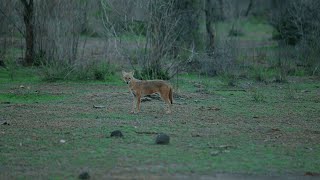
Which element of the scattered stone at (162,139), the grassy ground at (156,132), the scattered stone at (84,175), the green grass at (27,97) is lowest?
the green grass at (27,97)

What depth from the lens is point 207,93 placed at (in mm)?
17156

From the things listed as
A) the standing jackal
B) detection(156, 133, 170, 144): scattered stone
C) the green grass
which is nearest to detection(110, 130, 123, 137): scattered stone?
detection(156, 133, 170, 144): scattered stone

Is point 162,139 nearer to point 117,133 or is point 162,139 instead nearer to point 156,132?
point 117,133

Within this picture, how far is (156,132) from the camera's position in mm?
11828

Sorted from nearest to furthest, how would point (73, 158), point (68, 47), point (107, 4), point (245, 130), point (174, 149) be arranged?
point (73, 158) → point (174, 149) → point (245, 130) → point (107, 4) → point (68, 47)

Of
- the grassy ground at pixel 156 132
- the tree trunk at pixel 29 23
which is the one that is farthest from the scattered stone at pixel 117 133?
the tree trunk at pixel 29 23

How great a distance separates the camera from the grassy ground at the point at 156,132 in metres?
9.42

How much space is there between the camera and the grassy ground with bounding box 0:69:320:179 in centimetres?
942

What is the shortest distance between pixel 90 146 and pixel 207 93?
697cm

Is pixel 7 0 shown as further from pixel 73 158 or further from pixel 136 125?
pixel 73 158

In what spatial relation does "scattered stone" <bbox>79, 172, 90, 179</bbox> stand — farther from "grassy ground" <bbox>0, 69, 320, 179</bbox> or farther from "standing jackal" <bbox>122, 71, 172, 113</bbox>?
"standing jackal" <bbox>122, 71, 172, 113</bbox>

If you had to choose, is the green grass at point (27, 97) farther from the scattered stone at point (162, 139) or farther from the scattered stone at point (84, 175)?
the scattered stone at point (84, 175)

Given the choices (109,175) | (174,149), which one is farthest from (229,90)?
(109,175)

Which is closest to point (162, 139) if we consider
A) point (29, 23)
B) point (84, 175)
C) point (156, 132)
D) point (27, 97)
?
point (156, 132)
